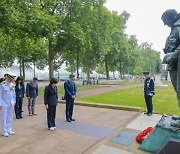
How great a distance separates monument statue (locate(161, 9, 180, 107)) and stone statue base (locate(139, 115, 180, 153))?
0.67 metres

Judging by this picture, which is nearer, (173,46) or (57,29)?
(173,46)

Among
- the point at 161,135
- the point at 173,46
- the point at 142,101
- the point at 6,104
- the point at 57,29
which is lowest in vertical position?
the point at 142,101

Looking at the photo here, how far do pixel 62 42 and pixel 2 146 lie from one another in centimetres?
2082

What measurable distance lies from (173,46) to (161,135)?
1.89m

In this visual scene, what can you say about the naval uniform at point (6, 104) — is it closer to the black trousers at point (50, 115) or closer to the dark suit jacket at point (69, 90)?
the black trousers at point (50, 115)

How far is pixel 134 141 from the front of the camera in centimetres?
520

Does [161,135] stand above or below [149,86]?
below

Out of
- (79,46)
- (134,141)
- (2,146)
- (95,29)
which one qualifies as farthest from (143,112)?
(95,29)

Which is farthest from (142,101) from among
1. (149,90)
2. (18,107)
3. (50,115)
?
(50,115)

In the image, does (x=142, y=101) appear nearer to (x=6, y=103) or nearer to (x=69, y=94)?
(x=69, y=94)

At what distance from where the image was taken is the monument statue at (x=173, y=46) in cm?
392

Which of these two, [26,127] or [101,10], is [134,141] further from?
[101,10]

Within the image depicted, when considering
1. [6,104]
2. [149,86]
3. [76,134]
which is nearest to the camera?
[6,104]

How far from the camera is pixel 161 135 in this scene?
4.35 m
